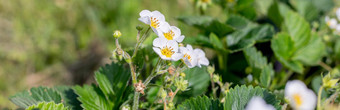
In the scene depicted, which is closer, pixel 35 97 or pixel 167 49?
→ pixel 167 49

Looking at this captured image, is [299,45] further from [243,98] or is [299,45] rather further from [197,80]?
[243,98]

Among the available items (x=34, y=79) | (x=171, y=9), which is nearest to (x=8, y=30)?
(x=34, y=79)

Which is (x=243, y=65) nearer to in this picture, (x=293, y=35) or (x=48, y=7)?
(x=293, y=35)

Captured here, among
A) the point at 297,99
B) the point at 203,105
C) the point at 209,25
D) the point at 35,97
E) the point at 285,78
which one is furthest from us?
the point at 285,78

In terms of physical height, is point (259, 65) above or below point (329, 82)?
above

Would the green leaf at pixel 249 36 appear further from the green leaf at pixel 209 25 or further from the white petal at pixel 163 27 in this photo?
the white petal at pixel 163 27

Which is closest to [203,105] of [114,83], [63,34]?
[114,83]
